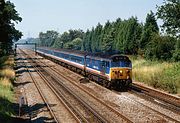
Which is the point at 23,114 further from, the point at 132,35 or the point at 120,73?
the point at 132,35

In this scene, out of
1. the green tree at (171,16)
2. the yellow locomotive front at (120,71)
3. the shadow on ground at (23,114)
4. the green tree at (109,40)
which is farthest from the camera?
the green tree at (109,40)

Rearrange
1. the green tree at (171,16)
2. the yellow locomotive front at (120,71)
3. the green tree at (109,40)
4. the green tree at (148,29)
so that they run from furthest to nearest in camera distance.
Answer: the green tree at (109,40) < the green tree at (148,29) < the green tree at (171,16) < the yellow locomotive front at (120,71)

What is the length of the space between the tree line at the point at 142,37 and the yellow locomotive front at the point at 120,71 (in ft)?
18.3

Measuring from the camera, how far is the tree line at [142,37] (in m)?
37.5

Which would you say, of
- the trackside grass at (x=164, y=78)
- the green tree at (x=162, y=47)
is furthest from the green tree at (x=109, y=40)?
the trackside grass at (x=164, y=78)

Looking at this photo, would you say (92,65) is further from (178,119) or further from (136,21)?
(136,21)

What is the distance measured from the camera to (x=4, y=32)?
44.9 meters

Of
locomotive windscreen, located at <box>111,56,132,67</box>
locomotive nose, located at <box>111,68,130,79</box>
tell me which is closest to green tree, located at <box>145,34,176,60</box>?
locomotive windscreen, located at <box>111,56,132,67</box>

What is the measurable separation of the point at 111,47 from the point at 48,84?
52.0 meters

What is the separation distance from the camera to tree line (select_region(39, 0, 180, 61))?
37469 millimetres

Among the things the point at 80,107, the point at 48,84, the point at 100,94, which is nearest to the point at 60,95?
the point at 100,94

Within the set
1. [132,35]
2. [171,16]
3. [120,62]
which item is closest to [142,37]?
[132,35]

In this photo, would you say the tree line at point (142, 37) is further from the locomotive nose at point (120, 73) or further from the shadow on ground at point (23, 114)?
the shadow on ground at point (23, 114)

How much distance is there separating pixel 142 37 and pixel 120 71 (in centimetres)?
3488
